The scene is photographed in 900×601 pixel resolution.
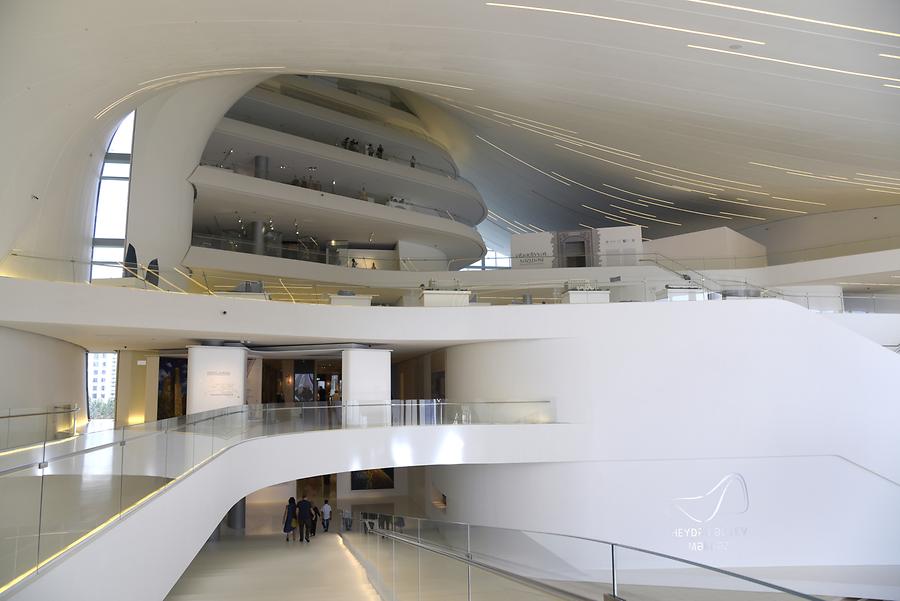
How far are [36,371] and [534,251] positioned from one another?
15.6 meters

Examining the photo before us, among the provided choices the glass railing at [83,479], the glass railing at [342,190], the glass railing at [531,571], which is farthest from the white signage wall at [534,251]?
the glass railing at [531,571]

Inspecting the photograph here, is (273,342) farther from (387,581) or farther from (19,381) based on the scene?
(387,581)

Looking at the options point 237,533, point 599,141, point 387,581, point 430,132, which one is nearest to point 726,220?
point 599,141

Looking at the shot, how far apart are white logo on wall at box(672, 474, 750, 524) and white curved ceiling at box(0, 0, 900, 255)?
7.54m

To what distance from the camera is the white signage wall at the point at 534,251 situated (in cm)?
2300

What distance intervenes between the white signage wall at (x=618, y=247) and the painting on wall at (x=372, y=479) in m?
9.72

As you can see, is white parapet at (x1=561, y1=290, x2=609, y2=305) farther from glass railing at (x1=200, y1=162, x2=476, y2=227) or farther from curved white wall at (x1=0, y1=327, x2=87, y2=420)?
glass railing at (x1=200, y1=162, x2=476, y2=227)

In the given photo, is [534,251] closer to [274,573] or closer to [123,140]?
[123,140]

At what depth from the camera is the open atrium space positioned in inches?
258

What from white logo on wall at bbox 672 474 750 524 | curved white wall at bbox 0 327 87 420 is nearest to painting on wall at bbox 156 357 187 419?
curved white wall at bbox 0 327 87 420

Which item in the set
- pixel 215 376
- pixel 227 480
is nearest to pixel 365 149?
pixel 215 376

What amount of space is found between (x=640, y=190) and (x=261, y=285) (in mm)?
14838

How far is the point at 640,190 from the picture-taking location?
24.3m

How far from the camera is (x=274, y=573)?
10.5 metres
